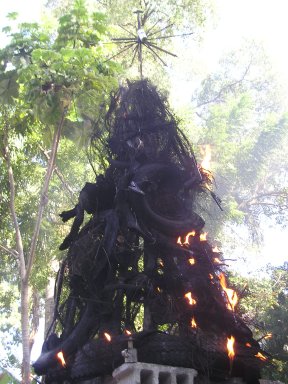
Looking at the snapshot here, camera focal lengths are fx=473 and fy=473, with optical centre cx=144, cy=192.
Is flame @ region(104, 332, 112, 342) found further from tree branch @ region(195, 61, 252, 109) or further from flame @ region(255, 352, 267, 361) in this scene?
tree branch @ region(195, 61, 252, 109)

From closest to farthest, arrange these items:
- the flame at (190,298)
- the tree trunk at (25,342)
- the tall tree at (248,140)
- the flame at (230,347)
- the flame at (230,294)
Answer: the flame at (230,347), the flame at (190,298), the flame at (230,294), the tree trunk at (25,342), the tall tree at (248,140)

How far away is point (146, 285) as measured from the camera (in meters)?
4.28

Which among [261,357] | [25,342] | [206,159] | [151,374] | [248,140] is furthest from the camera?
[248,140]

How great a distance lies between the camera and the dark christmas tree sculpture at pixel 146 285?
12.8 feet

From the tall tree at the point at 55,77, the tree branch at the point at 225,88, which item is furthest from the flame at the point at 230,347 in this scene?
the tree branch at the point at 225,88

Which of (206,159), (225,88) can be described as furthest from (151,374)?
(225,88)

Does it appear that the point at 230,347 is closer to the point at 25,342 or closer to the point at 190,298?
the point at 190,298

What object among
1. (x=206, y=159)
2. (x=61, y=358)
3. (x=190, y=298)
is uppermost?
(x=206, y=159)

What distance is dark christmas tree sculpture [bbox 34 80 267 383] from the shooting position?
391 cm

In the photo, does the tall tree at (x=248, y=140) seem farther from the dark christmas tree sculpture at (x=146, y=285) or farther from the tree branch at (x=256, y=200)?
the dark christmas tree sculpture at (x=146, y=285)

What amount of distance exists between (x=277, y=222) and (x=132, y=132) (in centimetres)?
1632

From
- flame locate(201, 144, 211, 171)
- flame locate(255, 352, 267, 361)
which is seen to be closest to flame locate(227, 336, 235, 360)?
flame locate(255, 352, 267, 361)

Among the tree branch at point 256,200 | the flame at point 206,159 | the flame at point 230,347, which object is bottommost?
the flame at point 230,347

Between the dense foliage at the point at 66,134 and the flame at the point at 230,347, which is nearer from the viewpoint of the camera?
the flame at the point at 230,347
